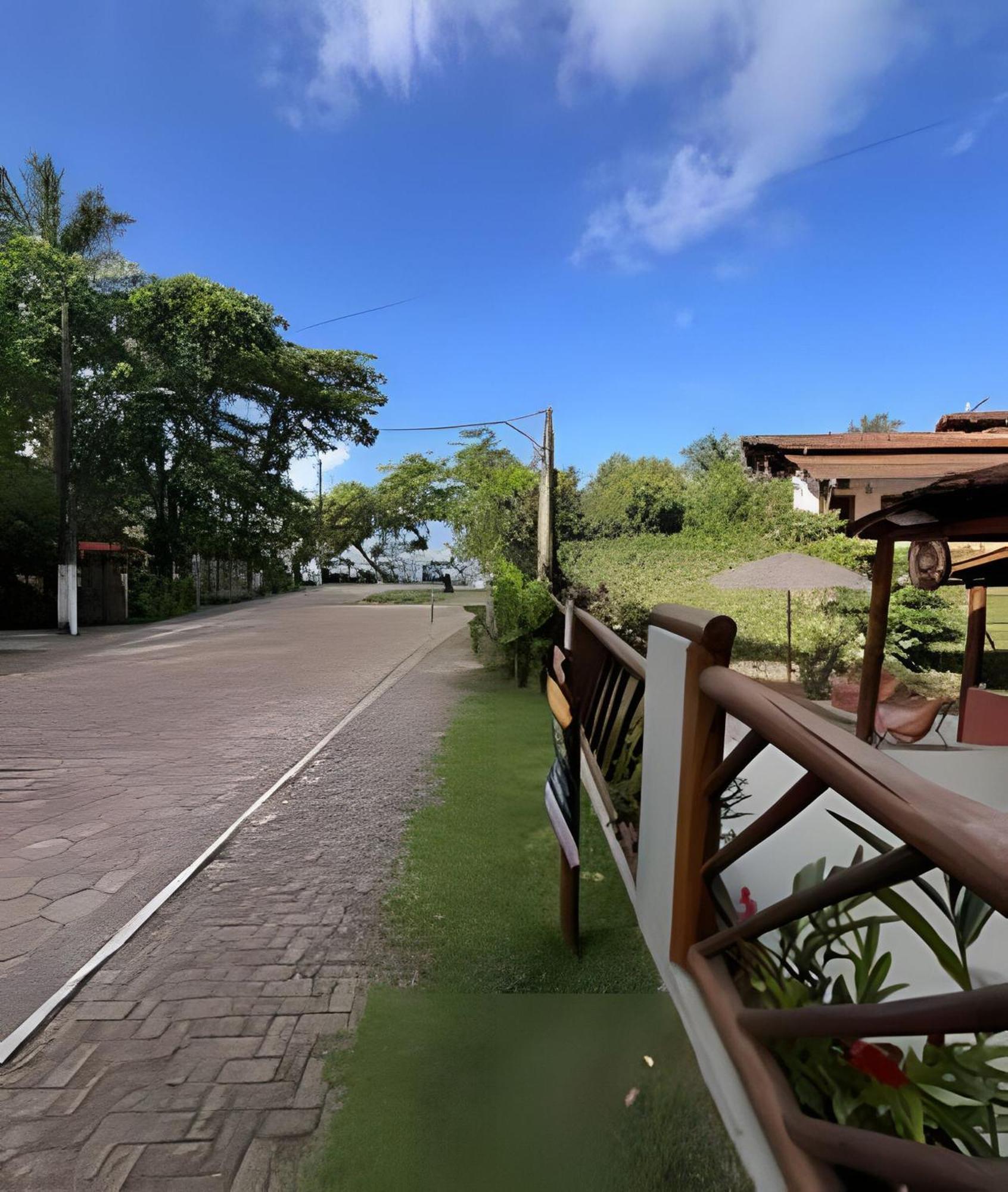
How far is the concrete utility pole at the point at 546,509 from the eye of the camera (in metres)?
14.4

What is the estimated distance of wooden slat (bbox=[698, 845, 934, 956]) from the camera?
1.12 m

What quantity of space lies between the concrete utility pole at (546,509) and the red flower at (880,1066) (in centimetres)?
1229

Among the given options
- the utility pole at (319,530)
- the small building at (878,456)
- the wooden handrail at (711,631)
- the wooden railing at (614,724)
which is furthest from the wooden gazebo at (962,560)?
the utility pole at (319,530)

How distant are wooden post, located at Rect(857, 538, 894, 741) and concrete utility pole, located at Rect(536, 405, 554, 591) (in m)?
7.56

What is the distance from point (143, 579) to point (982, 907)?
927 inches

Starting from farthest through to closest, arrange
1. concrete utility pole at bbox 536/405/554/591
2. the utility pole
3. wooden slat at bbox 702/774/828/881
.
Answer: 1. the utility pole
2. concrete utility pole at bbox 536/405/554/591
3. wooden slat at bbox 702/774/828/881

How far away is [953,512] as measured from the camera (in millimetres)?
4855

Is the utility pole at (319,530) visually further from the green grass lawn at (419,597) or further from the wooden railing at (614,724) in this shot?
the wooden railing at (614,724)

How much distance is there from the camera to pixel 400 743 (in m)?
7.25

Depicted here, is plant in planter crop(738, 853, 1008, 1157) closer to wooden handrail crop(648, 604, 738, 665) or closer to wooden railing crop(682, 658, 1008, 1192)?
wooden railing crop(682, 658, 1008, 1192)

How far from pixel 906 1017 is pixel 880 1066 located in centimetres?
36

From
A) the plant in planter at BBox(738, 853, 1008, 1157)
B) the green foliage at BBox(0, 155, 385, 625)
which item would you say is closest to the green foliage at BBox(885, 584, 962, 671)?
the plant in planter at BBox(738, 853, 1008, 1157)

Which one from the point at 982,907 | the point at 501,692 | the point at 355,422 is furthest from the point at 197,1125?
the point at 355,422

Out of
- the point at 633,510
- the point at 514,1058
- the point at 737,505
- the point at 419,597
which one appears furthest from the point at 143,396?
the point at 514,1058
